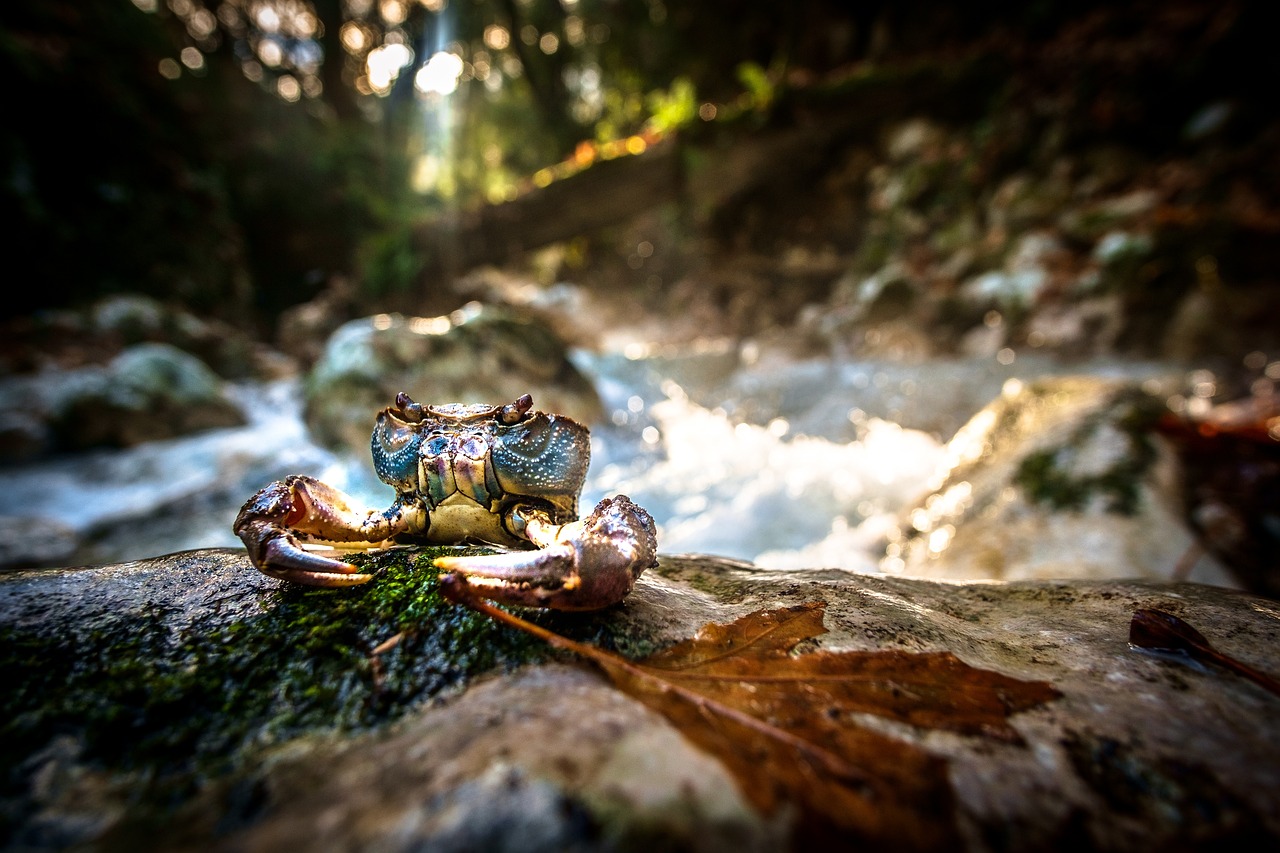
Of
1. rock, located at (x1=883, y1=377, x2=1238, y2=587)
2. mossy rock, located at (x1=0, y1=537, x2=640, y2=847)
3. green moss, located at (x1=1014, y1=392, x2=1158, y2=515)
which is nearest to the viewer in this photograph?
mossy rock, located at (x1=0, y1=537, x2=640, y2=847)

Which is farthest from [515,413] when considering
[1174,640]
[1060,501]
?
[1060,501]

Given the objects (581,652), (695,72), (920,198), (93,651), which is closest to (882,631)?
(581,652)

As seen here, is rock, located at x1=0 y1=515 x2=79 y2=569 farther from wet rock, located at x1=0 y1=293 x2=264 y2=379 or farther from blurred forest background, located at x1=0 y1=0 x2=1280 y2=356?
blurred forest background, located at x1=0 y1=0 x2=1280 y2=356

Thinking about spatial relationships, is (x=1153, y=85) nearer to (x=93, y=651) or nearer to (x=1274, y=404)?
(x=1274, y=404)

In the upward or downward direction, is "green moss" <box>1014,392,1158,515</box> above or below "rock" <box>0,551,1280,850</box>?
above

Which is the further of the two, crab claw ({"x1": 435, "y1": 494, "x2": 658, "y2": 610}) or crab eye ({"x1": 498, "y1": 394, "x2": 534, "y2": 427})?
crab eye ({"x1": 498, "y1": 394, "x2": 534, "y2": 427})

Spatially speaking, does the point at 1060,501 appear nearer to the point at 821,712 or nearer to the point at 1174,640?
the point at 1174,640

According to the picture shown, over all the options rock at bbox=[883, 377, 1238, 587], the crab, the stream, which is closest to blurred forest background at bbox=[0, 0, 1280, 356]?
the stream
